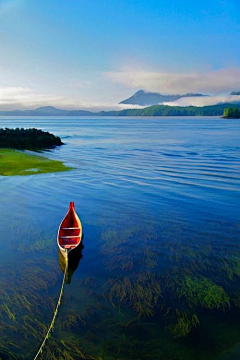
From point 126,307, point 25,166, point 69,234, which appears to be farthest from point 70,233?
point 25,166

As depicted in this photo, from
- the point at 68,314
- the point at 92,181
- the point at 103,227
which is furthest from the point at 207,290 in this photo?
the point at 92,181

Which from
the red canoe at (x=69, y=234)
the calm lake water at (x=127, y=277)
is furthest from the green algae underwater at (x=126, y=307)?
the red canoe at (x=69, y=234)

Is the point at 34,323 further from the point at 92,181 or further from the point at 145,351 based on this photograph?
the point at 92,181

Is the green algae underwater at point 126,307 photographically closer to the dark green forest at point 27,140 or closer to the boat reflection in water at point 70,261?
the boat reflection in water at point 70,261

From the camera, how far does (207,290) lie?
11164 mm

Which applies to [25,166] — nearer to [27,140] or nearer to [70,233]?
[70,233]

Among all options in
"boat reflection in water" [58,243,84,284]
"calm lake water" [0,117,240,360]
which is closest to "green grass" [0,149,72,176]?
"calm lake water" [0,117,240,360]

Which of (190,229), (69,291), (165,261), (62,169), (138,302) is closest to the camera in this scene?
(138,302)

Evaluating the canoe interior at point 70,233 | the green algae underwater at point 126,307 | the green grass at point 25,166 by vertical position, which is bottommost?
the green grass at point 25,166

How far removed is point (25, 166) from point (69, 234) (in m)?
22.7

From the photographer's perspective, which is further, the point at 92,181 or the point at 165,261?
the point at 92,181

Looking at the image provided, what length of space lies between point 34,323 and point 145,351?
3.62 meters

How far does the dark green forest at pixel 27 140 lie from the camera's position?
5453 centimetres

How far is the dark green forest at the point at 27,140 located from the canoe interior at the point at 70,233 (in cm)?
4062
